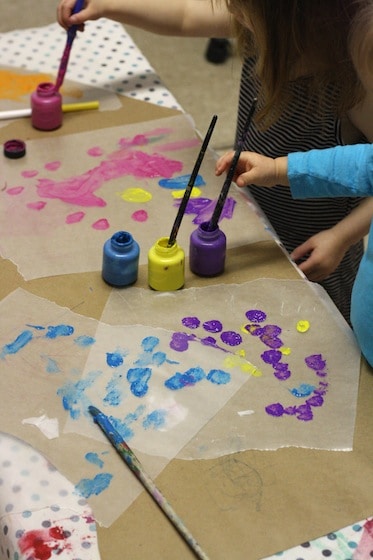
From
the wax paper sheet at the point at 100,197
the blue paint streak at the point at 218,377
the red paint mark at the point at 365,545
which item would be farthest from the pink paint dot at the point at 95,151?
the red paint mark at the point at 365,545

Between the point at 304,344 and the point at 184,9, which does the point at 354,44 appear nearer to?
the point at 304,344

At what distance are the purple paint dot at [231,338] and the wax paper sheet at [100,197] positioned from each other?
163 millimetres

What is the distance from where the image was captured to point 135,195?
1.13 meters

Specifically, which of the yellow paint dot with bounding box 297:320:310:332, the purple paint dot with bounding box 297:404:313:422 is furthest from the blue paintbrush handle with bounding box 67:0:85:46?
the purple paint dot with bounding box 297:404:313:422

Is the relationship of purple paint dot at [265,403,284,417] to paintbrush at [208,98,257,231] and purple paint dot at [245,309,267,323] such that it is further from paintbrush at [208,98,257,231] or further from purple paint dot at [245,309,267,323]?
paintbrush at [208,98,257,231]

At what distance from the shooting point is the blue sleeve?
90cm

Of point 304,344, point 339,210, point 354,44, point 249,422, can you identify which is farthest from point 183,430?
point 339,210

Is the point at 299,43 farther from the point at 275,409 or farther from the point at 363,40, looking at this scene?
the point at 275,409

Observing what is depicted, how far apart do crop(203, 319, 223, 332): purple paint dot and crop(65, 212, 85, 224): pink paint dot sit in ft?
0.82

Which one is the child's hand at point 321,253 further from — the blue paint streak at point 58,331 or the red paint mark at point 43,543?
the red paint mark at point 43,543

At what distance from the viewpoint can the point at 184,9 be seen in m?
1.30

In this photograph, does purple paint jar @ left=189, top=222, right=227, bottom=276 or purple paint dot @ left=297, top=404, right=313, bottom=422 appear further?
purple paint jar @ left=189, top=222, right=227, bottom=276

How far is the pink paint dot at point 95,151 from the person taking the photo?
120 centimetres

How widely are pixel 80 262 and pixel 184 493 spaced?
0.36 meters
